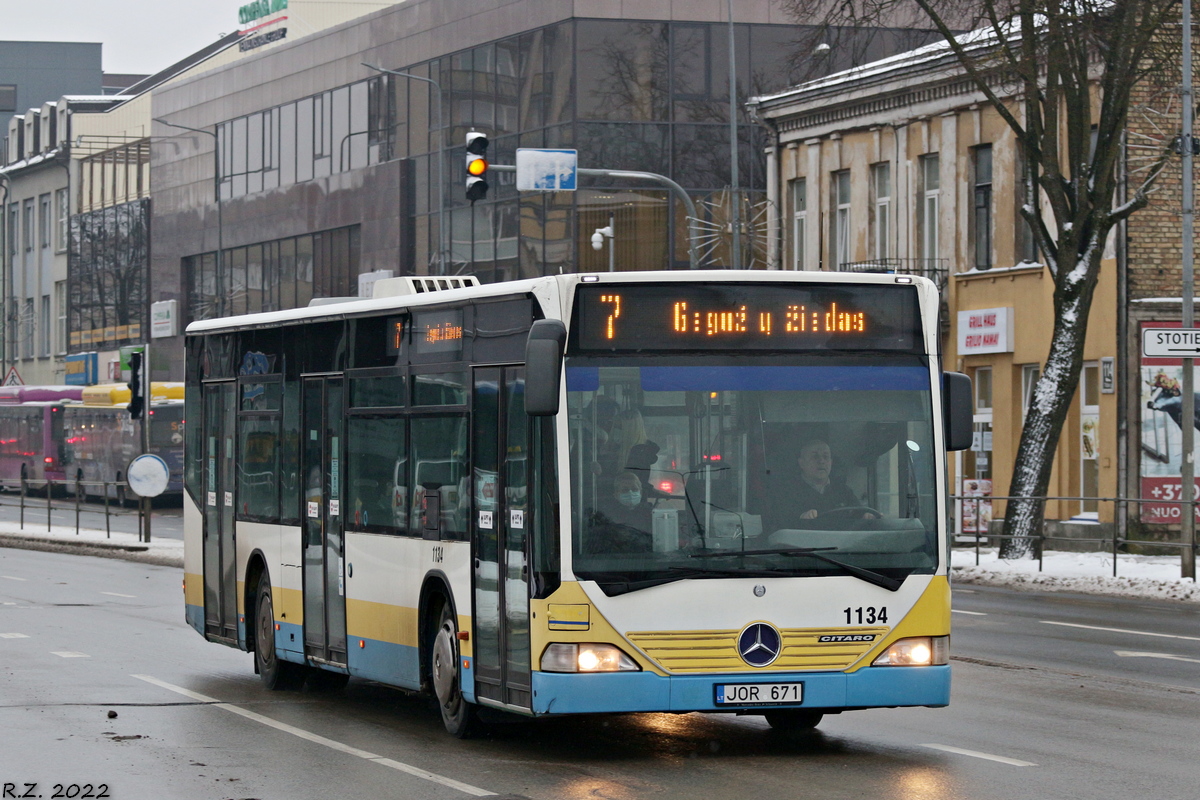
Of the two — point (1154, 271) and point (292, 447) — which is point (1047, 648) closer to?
point (292, 447)

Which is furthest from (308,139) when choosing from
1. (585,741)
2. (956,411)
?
(956,411)

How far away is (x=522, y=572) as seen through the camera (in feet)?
34.7

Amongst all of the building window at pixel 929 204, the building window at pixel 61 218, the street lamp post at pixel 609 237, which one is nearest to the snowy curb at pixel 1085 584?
the building window at pixel 929 204

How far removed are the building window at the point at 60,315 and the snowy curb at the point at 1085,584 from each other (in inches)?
2920

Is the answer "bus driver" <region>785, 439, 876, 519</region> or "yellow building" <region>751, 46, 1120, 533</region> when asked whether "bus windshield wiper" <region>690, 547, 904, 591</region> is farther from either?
"yellow building" <region>751, 46, 1120, 533</region>

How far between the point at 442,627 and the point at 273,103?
63.7 meters

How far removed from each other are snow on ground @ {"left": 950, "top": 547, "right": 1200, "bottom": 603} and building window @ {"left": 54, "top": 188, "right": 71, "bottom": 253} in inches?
2892

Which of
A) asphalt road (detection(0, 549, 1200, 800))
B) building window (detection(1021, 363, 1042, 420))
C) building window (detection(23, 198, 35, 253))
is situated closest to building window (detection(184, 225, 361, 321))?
building window (detection(23, 198, 35, 253))

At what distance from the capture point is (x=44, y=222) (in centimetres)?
9925

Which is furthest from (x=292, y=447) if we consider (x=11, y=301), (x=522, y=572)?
(x=11, y=301)

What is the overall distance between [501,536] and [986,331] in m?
27.3

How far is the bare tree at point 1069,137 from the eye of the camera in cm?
2784

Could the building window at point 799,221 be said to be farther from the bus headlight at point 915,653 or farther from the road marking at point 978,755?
the bus headlight at point 915,653

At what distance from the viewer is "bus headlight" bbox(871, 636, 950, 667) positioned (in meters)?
10.5
